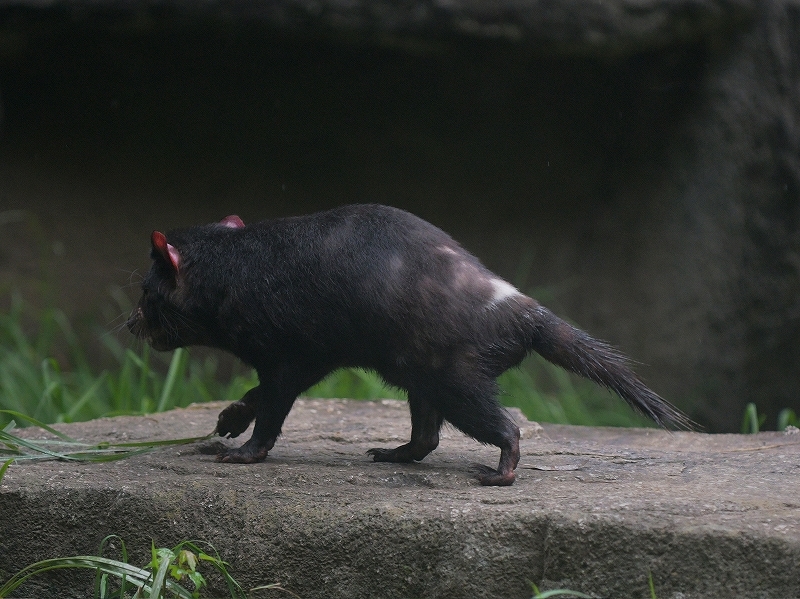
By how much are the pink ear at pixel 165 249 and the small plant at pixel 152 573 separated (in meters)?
1.10

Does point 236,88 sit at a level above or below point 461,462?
above

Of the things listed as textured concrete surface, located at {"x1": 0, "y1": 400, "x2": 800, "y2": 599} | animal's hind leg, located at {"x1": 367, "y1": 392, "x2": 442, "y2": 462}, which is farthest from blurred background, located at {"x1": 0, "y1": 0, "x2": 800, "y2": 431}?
textured concrete surface, located at {"x1": 0, "y1": 400, "x2": 800, "y2": 599}

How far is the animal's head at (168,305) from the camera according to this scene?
143 inches

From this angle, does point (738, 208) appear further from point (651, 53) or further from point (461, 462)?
point (461, 462)

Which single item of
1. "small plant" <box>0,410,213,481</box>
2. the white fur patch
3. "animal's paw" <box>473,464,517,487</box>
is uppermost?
the white fur patch

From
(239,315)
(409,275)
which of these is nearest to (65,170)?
(239,315)

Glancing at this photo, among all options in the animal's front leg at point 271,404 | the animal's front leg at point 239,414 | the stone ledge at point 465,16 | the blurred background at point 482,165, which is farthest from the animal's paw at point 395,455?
the stone ledge at point 465,16

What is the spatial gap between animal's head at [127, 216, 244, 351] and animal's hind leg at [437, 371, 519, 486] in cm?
108

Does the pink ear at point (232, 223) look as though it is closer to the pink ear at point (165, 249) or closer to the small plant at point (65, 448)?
the pink ear at point (165, 249)

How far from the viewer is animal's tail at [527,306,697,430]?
3295mm

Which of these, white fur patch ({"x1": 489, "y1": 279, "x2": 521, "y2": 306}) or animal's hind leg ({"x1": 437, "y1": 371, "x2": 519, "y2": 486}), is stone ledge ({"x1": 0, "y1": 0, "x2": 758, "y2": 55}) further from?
animal's hind leg ({"x1": 437, "y1": 371, "x2": 519, "y2": 486})

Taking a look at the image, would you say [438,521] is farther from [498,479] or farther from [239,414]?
[239,414]

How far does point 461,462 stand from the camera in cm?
360

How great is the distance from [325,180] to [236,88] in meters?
0.92
